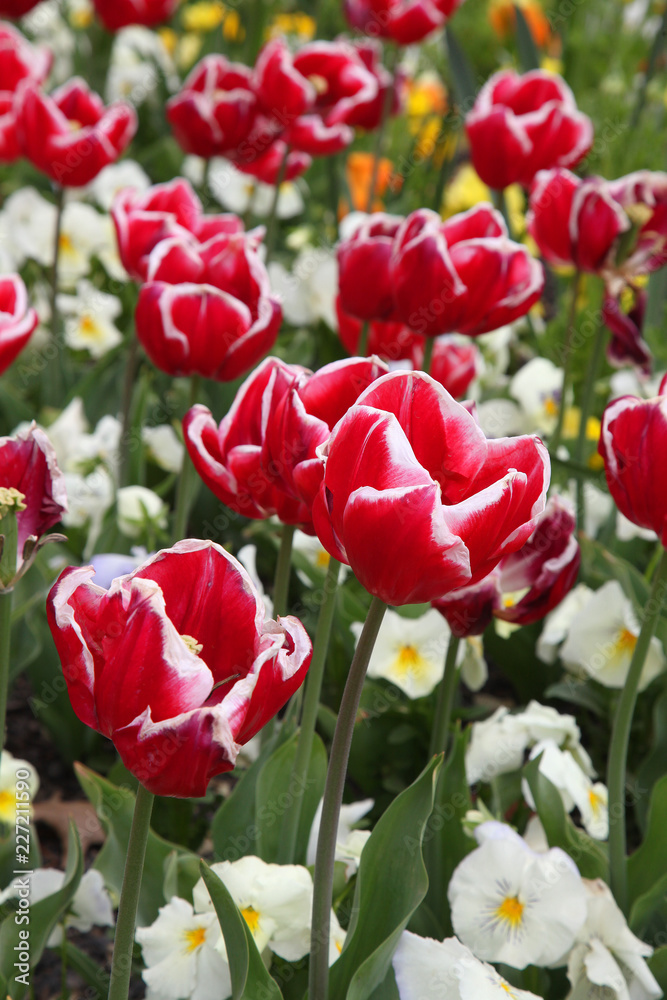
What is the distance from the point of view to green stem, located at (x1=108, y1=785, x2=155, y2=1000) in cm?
80

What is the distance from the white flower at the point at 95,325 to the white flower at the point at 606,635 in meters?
1.45

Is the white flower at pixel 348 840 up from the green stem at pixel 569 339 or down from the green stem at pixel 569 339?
down

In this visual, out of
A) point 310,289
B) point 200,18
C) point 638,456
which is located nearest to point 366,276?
point 638,456

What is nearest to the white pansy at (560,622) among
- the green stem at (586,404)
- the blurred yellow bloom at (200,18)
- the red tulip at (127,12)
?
the green stem at (586,404)

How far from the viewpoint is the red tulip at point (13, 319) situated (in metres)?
1.31

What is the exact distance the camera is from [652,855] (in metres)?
1.41

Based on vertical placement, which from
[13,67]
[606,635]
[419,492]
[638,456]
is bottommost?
[606,635]

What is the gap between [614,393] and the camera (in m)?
2.71

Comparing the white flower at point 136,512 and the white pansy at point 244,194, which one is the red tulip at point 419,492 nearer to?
the white flower at point 136,512

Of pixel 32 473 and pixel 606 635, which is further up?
pixel 32 473

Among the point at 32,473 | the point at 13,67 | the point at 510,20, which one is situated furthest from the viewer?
the point at 510,20

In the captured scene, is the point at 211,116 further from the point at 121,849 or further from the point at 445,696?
the point at 121,849

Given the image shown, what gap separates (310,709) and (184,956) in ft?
1.06

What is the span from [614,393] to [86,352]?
1445 millimetres
